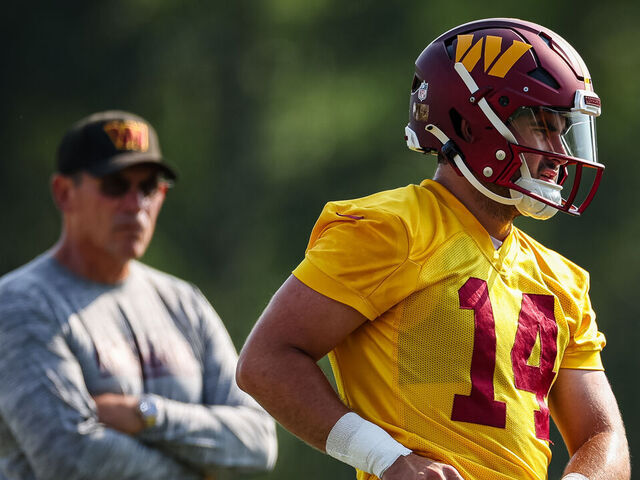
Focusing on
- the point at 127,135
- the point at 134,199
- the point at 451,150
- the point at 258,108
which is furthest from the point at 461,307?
the point at 258,108

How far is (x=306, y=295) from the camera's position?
2.67 metres

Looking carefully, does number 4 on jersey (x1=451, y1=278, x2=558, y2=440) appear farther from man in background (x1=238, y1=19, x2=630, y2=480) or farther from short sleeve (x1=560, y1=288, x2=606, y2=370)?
short sleeve (x1=560, y1=288, x2=606, y2=370)

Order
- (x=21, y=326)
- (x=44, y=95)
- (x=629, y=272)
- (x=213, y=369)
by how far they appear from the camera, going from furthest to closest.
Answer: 1. (x=44, y=95)
2. (x=629, y=272)
3. (x=213, y=369)
4. (x=21, y=326)

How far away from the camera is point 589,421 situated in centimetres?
305

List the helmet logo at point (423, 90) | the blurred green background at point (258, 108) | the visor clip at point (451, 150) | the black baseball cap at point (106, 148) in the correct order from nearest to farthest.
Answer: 1. the visor clip at point (451, 150)
2. the helmet logo at point (423, 90)
3. the black baseball cap at point (106, 148)
4. the blurred green background at point (258, 108)

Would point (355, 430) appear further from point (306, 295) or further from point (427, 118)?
point (427, 118)

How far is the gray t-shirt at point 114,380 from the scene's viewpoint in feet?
12.5

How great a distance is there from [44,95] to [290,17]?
320 cm

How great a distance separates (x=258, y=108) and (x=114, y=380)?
925cm

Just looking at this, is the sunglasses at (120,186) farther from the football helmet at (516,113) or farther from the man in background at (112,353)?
the football helmet at (516,113)

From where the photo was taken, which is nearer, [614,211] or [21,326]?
[21,326]

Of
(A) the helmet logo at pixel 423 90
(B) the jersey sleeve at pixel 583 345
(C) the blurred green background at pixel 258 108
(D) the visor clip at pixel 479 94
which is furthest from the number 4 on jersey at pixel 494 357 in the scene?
(C) the blurred green background at pixel 258 108

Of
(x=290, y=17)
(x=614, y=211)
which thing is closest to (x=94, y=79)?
(x=290, y=17)

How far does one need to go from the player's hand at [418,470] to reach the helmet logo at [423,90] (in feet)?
3.60
